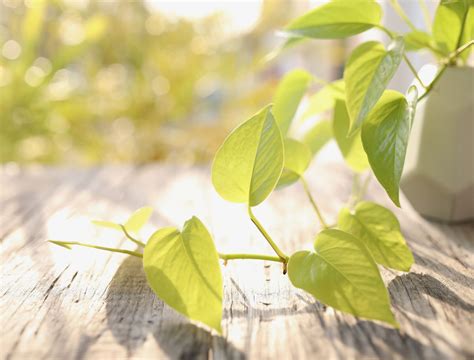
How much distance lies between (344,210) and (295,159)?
0.05 m

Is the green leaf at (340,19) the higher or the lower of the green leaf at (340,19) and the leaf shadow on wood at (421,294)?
the higher

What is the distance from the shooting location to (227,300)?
35 cm

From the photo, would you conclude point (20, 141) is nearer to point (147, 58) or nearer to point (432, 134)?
point (147, 58)

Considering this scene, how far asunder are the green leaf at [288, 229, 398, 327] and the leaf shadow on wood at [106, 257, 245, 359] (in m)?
0.06

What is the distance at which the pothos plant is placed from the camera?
30cm

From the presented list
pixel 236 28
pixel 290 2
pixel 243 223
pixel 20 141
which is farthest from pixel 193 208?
pixel 290 2

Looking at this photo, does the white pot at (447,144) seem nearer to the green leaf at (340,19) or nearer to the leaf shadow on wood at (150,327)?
the green leaf at (340,19)

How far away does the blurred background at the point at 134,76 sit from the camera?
1.18m

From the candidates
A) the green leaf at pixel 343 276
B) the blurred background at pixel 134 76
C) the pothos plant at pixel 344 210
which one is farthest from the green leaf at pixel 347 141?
the blurred background at pixel 134 76

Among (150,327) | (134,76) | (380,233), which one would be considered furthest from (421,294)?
(134,76)

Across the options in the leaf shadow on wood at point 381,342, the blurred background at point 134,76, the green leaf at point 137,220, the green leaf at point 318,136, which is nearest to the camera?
the leaf shadow on wood at point 381,342

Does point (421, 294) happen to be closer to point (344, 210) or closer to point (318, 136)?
point (344, 210)

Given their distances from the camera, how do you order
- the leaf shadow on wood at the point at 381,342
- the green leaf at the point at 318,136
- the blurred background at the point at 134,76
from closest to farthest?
1. the leaf shadow on wood at the point at 381,342
2. the green leaf at the point at 318,136
3. the blurred background at the point at 134,76

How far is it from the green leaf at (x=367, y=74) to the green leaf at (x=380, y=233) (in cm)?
9
